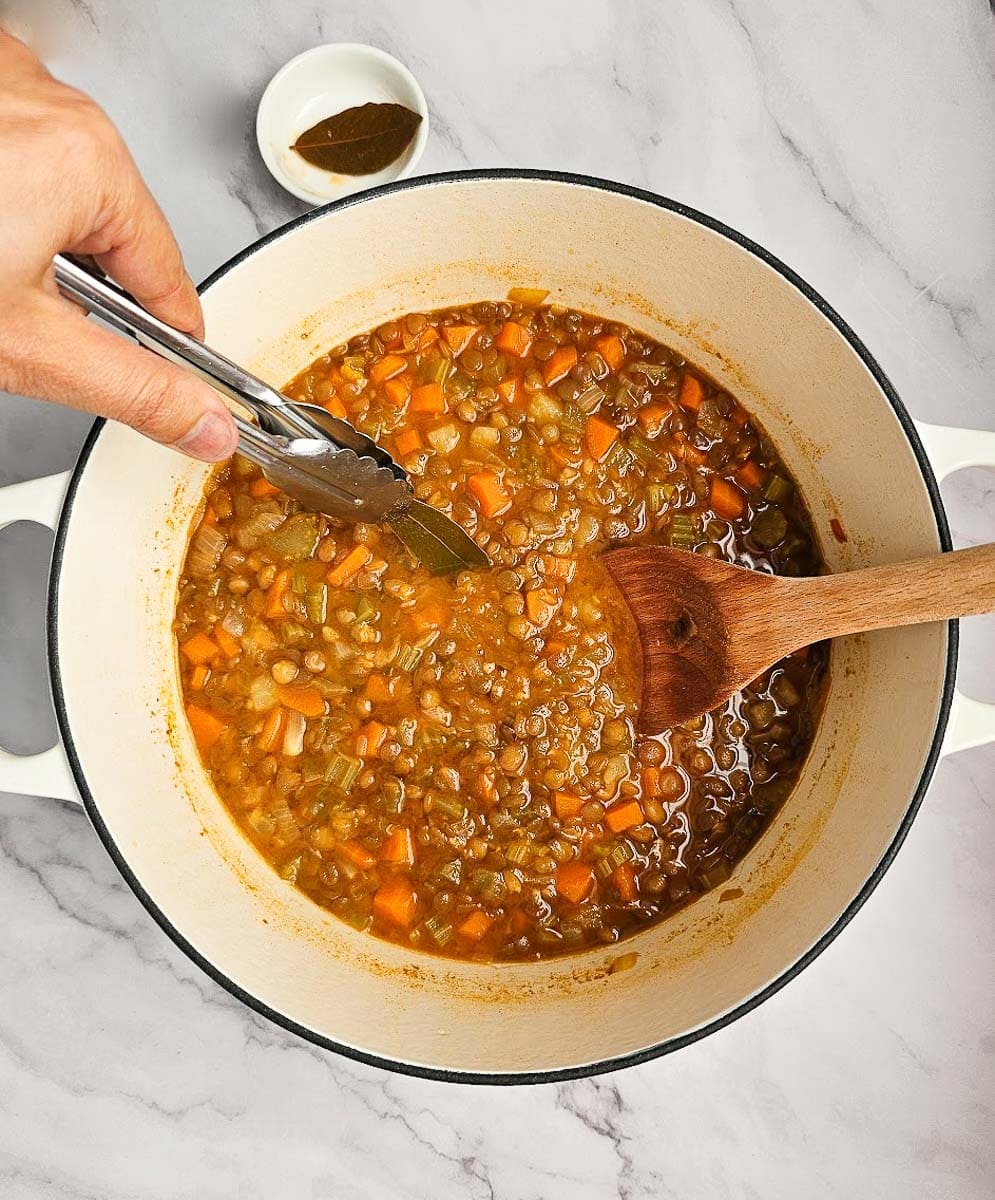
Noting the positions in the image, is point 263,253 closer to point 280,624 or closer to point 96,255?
point 96,255

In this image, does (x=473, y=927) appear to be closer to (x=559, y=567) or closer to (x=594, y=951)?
(x=594, y=951)

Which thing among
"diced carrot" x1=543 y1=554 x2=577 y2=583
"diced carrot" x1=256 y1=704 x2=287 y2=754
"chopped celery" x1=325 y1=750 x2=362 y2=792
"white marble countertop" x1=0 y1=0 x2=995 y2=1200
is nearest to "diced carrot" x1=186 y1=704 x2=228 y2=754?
"diced carrot" x1=256 y1=704 x2=287 y2=754

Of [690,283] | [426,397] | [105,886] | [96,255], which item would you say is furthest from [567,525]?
[105,886]

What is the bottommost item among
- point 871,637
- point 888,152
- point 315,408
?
point 315,408

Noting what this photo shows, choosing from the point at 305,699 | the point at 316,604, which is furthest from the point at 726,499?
the point at 305,699

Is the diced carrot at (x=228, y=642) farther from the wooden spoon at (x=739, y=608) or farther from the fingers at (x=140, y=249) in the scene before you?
the wooden spoon at (x=739, y=608)
